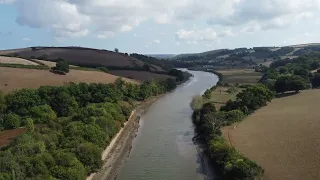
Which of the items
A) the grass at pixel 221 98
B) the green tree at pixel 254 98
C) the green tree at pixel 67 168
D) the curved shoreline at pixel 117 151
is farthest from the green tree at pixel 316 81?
the green tree at pixel 67 168


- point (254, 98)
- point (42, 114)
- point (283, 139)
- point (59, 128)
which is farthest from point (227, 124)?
point (42, 114)

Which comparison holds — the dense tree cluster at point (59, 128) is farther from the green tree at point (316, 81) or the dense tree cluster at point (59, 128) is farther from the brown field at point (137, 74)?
the green tree at point (316, 81)

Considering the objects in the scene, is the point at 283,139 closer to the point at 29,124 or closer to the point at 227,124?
the point at 227,124

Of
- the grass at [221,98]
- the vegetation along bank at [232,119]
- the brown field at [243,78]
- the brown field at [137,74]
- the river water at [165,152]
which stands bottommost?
the river water at [165,152]

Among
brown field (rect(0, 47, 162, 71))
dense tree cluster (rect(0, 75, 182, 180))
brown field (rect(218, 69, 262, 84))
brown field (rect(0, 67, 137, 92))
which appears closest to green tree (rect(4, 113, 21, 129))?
dense tree cluster (rect(0, 75, 182, 180))

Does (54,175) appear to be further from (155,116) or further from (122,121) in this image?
(155,116)
